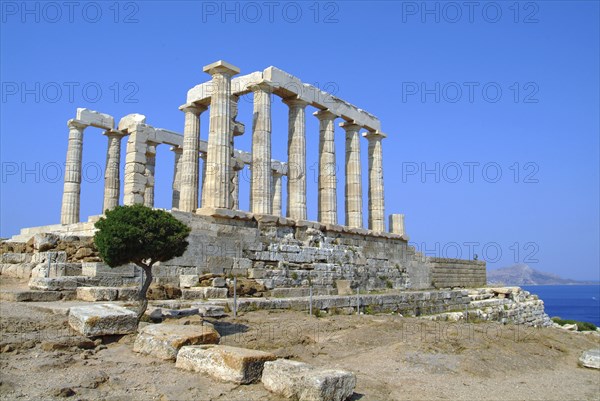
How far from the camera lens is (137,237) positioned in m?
10.0

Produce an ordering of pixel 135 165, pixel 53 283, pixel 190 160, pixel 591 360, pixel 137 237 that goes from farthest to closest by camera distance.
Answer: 1. pixel 135 165
2. pixel 190 160
3. pixel 53 283
4. pixel 591 360
5. pixel 137 237


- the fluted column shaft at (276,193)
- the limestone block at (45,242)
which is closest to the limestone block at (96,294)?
the limestone block at (45,242)

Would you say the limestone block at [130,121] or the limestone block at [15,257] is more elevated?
the limestone block at [130,121]


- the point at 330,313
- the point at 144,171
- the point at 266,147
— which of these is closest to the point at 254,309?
the point at 330,313

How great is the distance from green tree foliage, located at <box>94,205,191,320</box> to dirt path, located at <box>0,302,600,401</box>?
1.46 m

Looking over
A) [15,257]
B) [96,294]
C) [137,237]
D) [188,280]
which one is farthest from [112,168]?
[137,237]

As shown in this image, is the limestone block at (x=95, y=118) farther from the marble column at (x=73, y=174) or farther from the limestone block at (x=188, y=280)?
the limestone block at (x=188, y=280)

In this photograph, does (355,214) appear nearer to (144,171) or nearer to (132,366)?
(144,171)

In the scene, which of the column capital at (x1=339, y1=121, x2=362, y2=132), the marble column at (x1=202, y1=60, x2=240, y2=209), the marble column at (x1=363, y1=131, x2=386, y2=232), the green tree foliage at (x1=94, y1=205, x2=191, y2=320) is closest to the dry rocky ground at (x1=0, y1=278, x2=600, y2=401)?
the green tree foliage at (x1=94, y1=205, x2=191, y2=320)

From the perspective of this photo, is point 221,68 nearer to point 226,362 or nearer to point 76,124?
point 76,124

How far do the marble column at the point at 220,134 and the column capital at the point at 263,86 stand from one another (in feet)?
4.35

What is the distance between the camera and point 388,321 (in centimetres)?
1424

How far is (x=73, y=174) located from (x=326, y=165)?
12547 mm

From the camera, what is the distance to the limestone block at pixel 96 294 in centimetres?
1237
